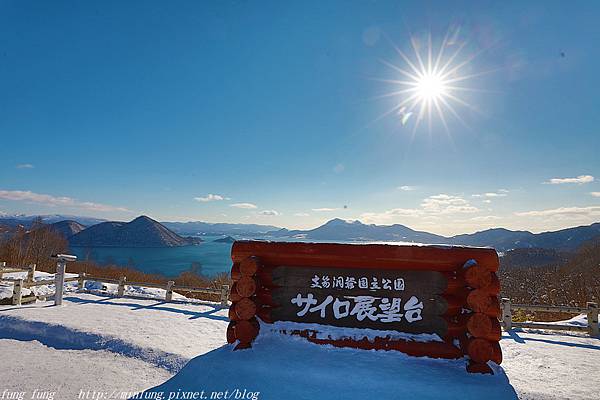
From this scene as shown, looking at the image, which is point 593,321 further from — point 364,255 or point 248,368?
point 248,368

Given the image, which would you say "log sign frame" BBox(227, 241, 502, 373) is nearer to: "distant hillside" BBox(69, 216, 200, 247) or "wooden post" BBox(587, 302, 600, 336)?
"wooden post" BBox(587, 302, 600, 336)

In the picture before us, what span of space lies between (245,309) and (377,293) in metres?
2.22

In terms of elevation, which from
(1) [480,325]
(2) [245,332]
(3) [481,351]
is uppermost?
(1) [480,325]

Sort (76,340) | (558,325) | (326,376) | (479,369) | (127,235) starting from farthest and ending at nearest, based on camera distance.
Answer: (127,235) < (558,325) < (76,340) < (479,369) < (326,376)

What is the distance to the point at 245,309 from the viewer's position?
17.1 feet

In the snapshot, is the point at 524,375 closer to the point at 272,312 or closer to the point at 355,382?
the point at 355,382

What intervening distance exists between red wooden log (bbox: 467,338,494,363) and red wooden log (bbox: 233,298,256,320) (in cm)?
338

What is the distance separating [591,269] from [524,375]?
38618mm

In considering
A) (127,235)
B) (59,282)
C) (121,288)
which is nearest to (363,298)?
(59,282)

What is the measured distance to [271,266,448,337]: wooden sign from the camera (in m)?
4.98

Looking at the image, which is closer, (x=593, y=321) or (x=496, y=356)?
(x=496, y=356)

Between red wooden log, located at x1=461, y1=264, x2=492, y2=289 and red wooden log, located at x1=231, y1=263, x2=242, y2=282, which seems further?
red wooden log, located at x1=231, y1=263, x2=242, y2=282

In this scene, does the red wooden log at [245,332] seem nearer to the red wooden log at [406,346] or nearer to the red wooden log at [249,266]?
the red wooden log at [249,266]

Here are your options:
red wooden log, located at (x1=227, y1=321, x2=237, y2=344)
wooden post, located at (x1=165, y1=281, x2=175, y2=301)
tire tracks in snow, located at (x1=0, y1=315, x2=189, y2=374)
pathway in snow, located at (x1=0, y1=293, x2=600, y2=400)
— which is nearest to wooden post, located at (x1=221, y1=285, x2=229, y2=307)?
wooden post, located at (x1=165, y1=281, x2=175, y2=301)
